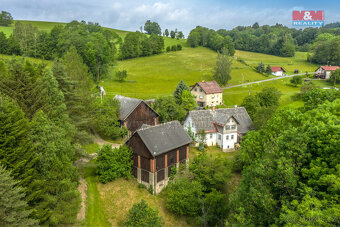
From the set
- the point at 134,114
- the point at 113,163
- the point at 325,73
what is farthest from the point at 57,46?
the point at 325,73

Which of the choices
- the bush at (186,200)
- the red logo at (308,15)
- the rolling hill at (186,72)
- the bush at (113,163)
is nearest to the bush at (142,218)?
the bush at (186,200)

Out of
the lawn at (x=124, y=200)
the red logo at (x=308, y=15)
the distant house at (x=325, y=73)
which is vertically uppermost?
the red logo at (x=308, y=15)

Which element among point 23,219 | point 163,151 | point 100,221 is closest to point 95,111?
point 163,151

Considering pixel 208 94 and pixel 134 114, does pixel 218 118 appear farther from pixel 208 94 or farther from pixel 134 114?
pixel 208 94

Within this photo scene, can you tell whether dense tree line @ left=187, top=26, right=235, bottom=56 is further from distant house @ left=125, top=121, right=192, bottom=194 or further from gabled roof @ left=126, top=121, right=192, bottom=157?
distant house @ left=125, top=121, right=192, bottom=194

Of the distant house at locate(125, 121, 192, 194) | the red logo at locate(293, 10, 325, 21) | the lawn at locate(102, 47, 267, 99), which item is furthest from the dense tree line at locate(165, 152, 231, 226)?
the red logo at locate(293, 10, 325, 21)

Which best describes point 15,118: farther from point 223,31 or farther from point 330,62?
point 223,31

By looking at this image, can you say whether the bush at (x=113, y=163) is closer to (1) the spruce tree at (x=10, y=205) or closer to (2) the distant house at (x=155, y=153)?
(2) the distant house at (x=155, y=153)
